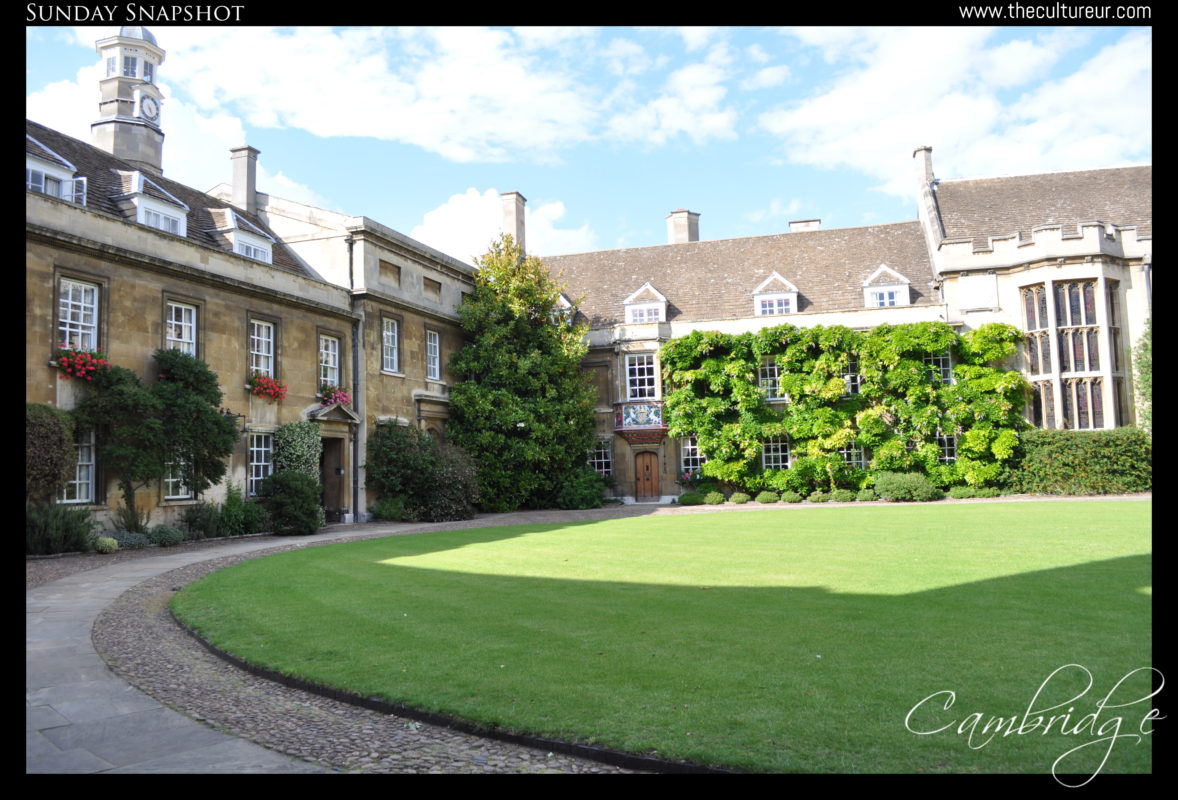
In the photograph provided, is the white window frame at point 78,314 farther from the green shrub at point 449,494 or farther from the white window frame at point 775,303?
the white window frame at point 775,303

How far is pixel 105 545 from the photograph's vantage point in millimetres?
14039

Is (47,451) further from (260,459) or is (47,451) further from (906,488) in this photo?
(906,488)

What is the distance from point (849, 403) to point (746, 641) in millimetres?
24368

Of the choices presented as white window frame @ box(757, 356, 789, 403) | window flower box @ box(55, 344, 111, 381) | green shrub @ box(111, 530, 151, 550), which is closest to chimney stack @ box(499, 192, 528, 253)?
white window frame @ box(757, 356, 789, 403)

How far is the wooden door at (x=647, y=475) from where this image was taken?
1201 inches

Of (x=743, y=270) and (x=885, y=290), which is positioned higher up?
(x=743, y=270)

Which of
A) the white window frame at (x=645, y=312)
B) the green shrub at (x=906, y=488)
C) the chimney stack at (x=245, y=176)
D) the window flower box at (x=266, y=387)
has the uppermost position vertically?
the chimney stack at (x=245, y=176)

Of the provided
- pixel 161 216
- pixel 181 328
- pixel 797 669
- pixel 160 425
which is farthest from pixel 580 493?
pixel 797 669

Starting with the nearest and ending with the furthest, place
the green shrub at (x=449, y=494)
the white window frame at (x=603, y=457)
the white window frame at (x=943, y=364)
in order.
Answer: the green shrub at (x=449, y=494), the white window frame at (x=943, y=364), the white window frame at (x=603, y=457)

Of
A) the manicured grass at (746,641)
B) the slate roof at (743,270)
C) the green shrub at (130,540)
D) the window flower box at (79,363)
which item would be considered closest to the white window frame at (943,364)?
the slate roof at (743,270)

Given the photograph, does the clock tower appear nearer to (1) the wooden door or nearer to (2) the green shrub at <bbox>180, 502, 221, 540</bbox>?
(2) the green shrub at <bbox>180, 502, 221, 540</bbox>

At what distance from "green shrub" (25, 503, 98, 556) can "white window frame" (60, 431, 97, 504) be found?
31.7 inches

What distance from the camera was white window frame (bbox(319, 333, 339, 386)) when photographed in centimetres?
2144

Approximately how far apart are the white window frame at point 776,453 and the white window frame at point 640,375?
4867 mm
